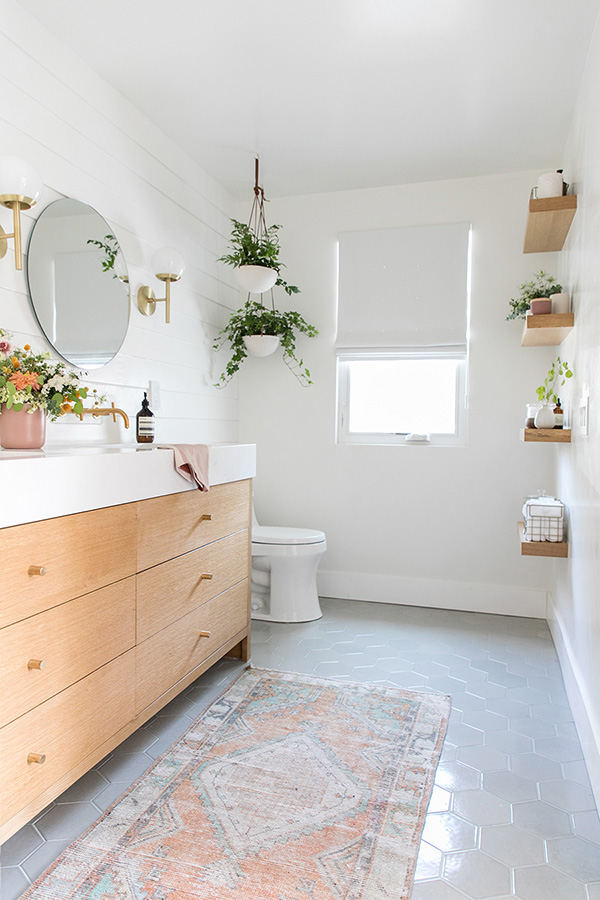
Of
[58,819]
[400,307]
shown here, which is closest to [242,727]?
[58,819]

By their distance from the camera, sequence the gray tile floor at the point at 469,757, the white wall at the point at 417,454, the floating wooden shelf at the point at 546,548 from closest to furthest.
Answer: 1. the gray tile floor at the point at 469,757
2. the floating wooden shelf at the point at 546,548
3. the white wall at the point at 417,454

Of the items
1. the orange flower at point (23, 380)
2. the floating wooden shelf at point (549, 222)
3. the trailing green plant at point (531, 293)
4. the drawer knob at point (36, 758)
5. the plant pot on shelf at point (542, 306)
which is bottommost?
the drawer knob at point (36, 758)

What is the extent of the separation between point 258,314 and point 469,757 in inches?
107

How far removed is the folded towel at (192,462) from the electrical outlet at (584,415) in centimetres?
134

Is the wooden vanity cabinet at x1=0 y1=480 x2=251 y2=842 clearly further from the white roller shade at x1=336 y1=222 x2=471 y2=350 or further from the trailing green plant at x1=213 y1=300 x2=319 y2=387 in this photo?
the white roller shade at x1=336 y1=222 x2=471 y2=350

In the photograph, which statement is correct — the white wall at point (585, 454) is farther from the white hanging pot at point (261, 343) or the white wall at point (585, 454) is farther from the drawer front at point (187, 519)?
the white hanging pot at point (261, 343)

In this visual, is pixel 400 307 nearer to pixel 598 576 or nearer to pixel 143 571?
pixel 598 576

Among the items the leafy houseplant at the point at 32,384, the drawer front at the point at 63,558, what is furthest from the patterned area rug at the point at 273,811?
the leafy houseplant at the point at 32,384

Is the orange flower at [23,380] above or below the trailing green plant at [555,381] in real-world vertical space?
below

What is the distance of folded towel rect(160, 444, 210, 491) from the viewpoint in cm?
212

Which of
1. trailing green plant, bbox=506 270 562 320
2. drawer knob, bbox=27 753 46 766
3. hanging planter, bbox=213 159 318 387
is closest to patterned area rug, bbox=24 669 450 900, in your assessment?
drawer knob, bbox=27 753 46 766

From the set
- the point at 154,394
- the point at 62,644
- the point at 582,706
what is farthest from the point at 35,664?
the point at 582,706

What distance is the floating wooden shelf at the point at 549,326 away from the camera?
2643 millimetres

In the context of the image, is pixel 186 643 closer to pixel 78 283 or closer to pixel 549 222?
pixel 78 283
